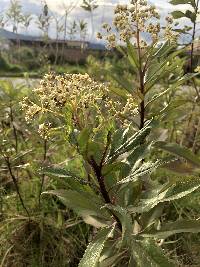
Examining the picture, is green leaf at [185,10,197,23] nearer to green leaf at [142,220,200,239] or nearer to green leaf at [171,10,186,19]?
green leaf at [171,10,186,19]

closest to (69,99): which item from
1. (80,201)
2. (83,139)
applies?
(83,139)

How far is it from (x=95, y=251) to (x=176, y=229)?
0.39m

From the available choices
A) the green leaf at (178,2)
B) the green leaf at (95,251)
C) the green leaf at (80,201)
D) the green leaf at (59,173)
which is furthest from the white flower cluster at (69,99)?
the green leaf at (178,2)

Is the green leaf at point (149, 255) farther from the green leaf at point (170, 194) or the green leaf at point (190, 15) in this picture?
the green leaf at point (190, 15)

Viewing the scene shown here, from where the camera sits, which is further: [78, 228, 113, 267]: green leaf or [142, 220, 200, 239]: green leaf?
[142, 220, 200, 239]: green leaf

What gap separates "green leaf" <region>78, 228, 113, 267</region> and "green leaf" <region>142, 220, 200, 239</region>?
192 mm

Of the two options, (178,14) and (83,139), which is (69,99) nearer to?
(83,139)

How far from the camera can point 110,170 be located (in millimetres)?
1961

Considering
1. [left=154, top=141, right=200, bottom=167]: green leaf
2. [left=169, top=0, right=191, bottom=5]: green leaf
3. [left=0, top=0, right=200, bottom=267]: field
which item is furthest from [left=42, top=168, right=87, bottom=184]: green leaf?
[left=169, top=0, right=191, bottom=5]: green leaf

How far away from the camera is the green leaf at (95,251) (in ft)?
6.33

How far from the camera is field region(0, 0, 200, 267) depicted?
1.89 meters

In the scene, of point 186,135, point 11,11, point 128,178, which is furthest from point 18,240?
point 11,11

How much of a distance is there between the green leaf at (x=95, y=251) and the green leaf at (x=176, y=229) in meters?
0.19

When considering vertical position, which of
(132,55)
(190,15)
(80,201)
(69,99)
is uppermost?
(190,15)
